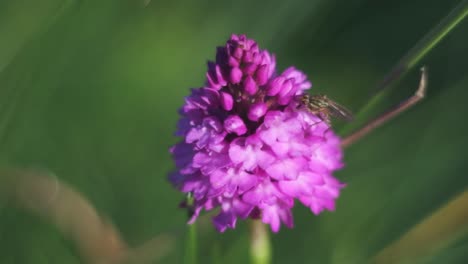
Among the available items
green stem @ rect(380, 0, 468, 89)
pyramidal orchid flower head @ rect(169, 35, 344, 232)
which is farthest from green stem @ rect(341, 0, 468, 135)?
pyramidal orchid flower head @ rect(169, 35, 344, 232)

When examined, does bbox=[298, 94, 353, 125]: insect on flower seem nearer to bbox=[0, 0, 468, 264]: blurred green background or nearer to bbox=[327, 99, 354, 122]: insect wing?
bbox=[327, 99, 354, 122]: insect wing

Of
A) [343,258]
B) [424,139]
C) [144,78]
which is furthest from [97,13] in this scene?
[424,139]

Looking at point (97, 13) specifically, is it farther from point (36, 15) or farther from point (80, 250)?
point (80, 250)

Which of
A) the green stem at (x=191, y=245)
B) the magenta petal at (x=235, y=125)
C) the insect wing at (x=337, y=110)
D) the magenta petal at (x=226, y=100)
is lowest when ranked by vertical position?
the green stem at (x=191, y=245)

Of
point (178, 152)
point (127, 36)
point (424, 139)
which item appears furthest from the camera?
point (127, 36)

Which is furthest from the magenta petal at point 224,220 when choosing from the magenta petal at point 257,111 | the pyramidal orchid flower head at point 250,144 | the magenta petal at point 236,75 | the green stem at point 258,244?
the magenta petal at point 236,75

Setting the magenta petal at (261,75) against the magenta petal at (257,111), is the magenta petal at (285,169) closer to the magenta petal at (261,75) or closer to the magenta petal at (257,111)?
the magenta petal at (257,111)

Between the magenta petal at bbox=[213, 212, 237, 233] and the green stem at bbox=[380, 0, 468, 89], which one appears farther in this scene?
the magenta petal at bbox=[213, 212, 237, 233]
